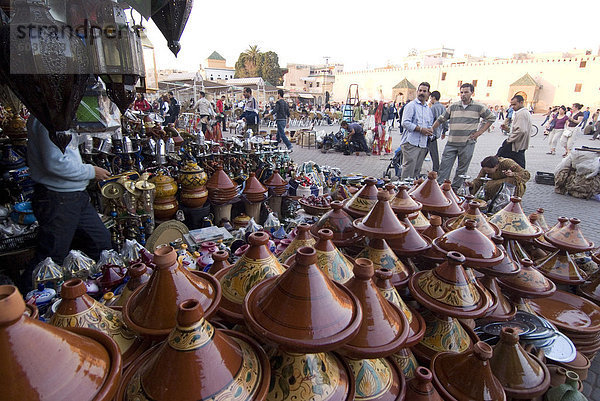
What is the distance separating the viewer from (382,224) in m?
1.66

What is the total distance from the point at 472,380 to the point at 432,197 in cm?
137

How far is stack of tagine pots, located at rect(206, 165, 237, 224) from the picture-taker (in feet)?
11.8

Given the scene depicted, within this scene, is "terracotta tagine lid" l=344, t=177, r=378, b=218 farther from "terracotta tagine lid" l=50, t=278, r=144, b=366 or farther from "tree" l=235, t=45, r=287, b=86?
"tree" l=235, t=45, r=287, b=86

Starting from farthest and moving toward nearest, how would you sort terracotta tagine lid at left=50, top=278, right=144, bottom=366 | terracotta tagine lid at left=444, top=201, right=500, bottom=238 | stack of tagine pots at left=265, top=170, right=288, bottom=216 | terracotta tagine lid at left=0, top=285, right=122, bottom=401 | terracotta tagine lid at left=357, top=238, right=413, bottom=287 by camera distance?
stack of tagine pots at left=265, top=170, right=288, bottom=216, terracotta tagine lid at left=444, top=201, right=500, bottom=238, terracotta tagine lid at left=357, top=238, right=413, bottom=287, terracotta tagine lid at left=50, top=278, right=144, bottom=366, terracotta tagine lid at left=0, top=285, right=122, bottom=401

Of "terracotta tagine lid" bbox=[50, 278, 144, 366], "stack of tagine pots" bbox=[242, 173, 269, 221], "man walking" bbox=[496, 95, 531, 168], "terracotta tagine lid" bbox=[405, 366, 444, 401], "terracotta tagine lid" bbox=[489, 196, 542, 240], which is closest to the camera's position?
"terracotta tagine lid" bbox=[50, 278, 144, 366]

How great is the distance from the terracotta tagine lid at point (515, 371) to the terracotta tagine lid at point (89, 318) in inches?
56.3

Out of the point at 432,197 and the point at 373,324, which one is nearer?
the point at 373,324

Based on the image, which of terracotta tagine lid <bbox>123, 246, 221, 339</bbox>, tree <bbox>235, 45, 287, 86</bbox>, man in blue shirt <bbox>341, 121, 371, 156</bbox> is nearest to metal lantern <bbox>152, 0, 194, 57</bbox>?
terracotta tagine lid <bbox>123, 246, 221, 339</bbox>

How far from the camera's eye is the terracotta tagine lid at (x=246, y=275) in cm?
122

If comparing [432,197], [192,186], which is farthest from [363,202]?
[192,186]

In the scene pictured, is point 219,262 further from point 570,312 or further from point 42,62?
point 570,312

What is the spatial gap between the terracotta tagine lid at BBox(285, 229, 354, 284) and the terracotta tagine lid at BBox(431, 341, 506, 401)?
0.53m

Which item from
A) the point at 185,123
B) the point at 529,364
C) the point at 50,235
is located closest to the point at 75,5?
the point at 50,235

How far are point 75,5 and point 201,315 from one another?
1.40 m
